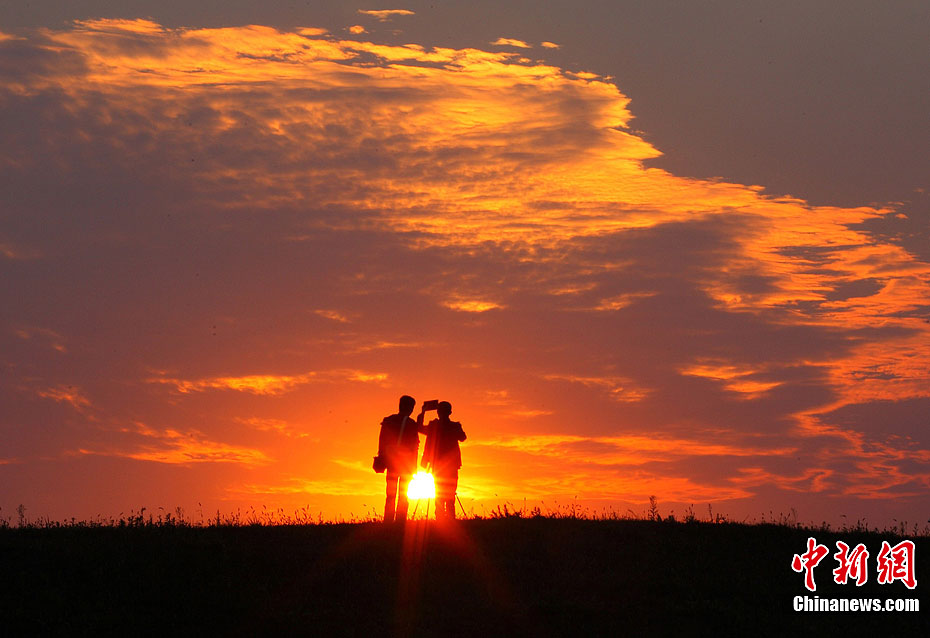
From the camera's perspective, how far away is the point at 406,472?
70.5 ft

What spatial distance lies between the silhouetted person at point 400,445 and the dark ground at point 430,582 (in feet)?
4.56

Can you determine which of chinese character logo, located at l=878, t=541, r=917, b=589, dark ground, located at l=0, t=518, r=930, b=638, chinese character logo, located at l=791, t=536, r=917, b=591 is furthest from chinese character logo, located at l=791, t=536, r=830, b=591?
chinese character logo, located at l=878, t=541, r=917, b=589

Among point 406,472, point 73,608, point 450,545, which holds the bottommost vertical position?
point 73,608

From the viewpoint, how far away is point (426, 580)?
58.0 ft

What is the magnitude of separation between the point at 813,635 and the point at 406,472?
853 centimetres

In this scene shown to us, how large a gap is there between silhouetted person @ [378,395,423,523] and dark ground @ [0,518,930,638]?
139 cm

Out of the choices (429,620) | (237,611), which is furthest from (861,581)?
(237,611)

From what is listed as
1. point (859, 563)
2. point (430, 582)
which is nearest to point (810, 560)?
point (859, 563)

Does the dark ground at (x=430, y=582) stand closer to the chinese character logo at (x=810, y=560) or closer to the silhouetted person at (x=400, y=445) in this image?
the chinese character logo at (x=810, y=560)

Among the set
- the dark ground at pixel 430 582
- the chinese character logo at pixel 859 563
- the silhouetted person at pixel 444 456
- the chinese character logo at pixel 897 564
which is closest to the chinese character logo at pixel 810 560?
the chinese character logo at pixel 859 563

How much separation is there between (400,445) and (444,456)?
908mm

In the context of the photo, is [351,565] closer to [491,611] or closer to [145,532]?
[491,611]

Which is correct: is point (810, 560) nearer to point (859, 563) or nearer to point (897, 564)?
point (859, 563)

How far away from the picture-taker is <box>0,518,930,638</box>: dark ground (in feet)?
52.9
